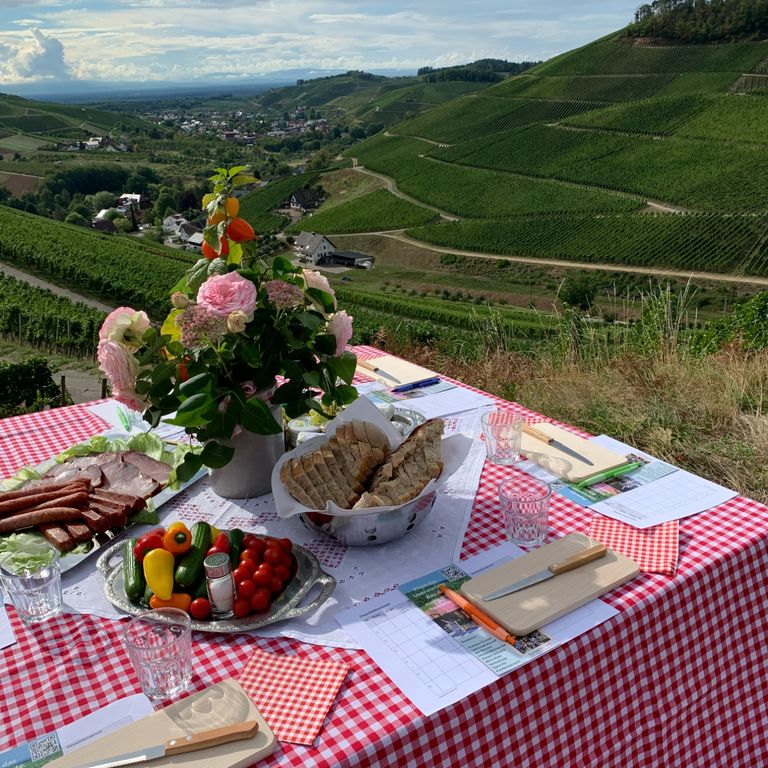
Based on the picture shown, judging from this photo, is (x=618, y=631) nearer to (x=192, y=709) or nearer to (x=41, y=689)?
(x=192, y=709)

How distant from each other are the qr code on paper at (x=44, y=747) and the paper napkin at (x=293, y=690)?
14.3 inches

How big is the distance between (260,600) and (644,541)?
3.48 ft

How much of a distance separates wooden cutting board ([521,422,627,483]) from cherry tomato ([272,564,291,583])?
104 centimetres

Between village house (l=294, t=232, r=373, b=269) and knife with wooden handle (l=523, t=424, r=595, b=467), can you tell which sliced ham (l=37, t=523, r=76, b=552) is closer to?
knife with wooden handle (l=523, t=424, r=595, b=467)

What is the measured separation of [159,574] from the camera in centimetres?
172

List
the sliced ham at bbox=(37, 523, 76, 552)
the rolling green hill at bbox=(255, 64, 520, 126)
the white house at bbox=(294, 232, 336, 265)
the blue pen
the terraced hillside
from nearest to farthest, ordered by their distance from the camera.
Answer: the sliced ham at bbox=(37, 523, 76, 552) < the blue pen < the terraced hillside < the white house at bbox=(294, 232, 336, 265) < the rolling green hill at bbox=(255, 64, 520, 126)

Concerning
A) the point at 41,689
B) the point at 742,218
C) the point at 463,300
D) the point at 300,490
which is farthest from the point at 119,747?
the point at 742,218

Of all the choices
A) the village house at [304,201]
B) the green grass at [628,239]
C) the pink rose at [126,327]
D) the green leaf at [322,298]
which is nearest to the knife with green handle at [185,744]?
the pink rose at [126,327]

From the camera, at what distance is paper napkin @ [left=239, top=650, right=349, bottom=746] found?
139 cm

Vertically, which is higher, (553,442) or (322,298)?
(322,298)

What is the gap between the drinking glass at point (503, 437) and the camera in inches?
98.7

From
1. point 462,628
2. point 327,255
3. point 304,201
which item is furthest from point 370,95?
point 462,628

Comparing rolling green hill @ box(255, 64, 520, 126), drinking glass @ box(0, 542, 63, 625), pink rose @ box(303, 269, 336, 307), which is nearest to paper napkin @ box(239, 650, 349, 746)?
drinking glass @ box(0, 542, 63, 625)

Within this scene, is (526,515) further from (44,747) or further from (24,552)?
(24,552)
